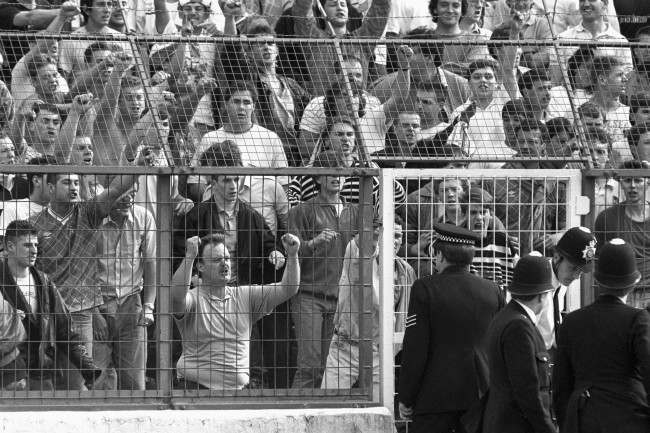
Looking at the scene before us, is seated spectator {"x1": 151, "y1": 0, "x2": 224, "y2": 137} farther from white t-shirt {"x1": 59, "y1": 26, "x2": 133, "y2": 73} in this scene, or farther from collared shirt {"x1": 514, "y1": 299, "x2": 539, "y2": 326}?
collared shirt {"x1": 514, "y1": 299, "x2": 539, "y2": 326}

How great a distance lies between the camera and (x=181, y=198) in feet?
26.2

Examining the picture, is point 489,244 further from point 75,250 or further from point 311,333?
point 75,250

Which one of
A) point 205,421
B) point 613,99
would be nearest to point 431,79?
point 613,99

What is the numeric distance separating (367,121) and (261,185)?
2.97 feet

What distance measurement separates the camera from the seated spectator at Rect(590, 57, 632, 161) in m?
8.94

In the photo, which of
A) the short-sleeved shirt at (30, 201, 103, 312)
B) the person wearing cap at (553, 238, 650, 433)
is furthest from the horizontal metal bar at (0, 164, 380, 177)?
the person wearing cap at (553, 238, 650, 433)

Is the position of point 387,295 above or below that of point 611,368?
above

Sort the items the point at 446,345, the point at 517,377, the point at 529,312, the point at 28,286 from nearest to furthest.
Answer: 1. the point at 517,377
2. the point at 529,312
3. the point at 446,345
4. the point at 28,286

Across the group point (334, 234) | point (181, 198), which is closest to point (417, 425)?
point (334, 234)

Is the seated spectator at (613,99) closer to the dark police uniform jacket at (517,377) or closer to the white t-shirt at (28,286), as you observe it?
the dark police uniform jacket at (517,377)

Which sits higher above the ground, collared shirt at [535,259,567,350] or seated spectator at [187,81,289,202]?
seated spectator at [187,81,289,202]

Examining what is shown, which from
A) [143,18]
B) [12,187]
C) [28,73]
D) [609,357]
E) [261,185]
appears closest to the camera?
[609,357]

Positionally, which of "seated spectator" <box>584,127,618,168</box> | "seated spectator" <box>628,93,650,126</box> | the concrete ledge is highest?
"seated spectator" <box>628,93,650,126</box>

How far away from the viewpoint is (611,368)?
238 inches
